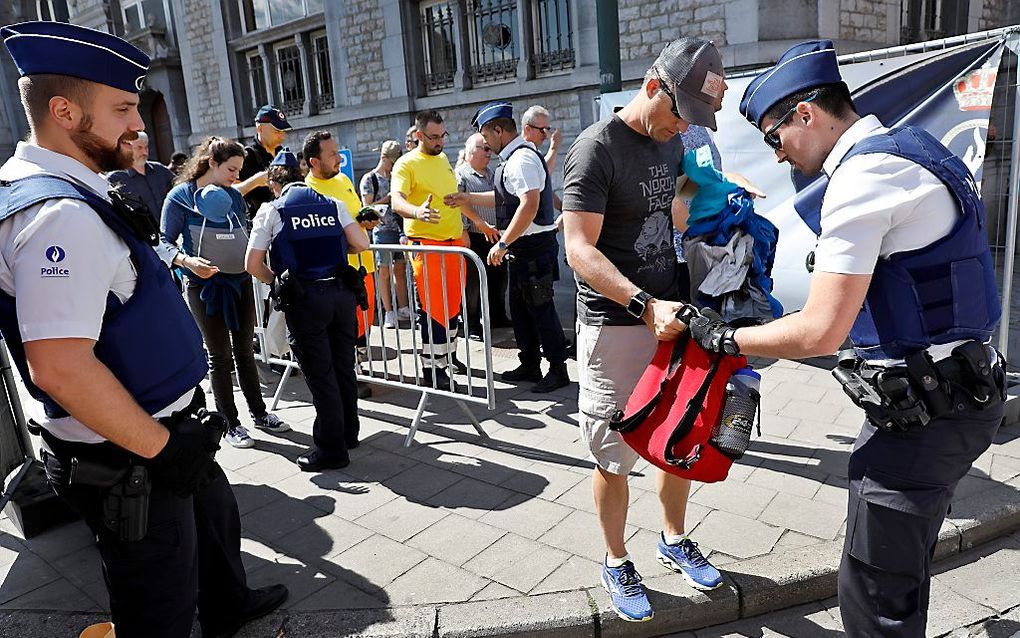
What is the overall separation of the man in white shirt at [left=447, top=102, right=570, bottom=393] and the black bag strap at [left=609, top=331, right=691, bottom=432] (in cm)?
315

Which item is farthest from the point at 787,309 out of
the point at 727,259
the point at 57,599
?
the point at 57,599

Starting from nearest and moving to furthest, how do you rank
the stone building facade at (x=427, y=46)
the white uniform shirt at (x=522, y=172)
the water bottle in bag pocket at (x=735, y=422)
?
the water bottle in bag pocket at (x=735, y=422) → the white uniform shirt at (x=522, y=172) → the stone building facade at (x=427, y=46)

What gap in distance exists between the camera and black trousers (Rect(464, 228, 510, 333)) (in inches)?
265

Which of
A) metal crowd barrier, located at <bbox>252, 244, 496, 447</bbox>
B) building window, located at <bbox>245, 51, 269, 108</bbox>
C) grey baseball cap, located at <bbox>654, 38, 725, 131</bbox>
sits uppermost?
building window, located at <bbox>245, 51, 269, 108</bbox>

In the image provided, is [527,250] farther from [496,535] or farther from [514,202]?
[496,535]

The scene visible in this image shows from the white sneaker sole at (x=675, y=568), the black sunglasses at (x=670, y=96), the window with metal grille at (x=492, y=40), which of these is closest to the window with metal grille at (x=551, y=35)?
the window with metal grille at (x=492, y=40)

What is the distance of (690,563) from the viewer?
3.03 metres

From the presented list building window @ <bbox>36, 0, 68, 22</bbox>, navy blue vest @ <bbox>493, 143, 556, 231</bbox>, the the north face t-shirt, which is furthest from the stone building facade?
the the north face t-shirt

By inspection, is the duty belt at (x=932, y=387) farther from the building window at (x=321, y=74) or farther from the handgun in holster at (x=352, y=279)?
the building window at (x=321, y=74)

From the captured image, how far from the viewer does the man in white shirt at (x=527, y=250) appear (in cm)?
553

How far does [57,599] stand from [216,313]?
2038 mm

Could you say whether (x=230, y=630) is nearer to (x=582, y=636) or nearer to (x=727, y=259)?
(x=582, y=636)

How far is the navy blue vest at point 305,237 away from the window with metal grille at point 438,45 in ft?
34.5

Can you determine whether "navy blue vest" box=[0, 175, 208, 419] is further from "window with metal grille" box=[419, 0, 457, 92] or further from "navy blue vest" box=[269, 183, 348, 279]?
"window with metal grille" box=[419, 0, 457, 92]
